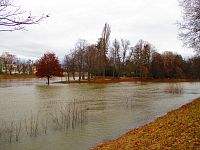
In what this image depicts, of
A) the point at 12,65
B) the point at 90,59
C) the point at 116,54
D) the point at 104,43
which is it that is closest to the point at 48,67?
the point at 90,59

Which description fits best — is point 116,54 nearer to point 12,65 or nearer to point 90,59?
point 90,59

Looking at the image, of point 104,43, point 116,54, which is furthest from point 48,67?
point 116,54

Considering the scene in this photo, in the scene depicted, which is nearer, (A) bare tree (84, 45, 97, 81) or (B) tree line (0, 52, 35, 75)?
(A) bare tree (84, 45, 97, 81)

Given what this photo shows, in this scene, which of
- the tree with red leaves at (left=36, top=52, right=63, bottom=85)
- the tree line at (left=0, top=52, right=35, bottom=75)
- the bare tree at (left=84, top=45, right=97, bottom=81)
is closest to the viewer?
the tree with red leaves at (left=36, top=52, right=63, bottom=85)

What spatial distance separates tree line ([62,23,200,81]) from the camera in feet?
278

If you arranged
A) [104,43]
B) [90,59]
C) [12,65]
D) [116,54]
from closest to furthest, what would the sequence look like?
[90,59]
[104,43]
[116,54]
[12,65]

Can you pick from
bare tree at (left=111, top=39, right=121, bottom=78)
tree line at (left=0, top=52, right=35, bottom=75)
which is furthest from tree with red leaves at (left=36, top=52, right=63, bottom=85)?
tree line at (left=0, top=52, right=35, bottom=75)

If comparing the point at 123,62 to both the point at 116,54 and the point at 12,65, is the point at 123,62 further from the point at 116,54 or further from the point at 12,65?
the point at 12,65

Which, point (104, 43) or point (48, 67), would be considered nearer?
point (48, 67)

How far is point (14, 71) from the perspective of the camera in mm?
141750

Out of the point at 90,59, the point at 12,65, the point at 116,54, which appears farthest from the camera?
the point at 12,65

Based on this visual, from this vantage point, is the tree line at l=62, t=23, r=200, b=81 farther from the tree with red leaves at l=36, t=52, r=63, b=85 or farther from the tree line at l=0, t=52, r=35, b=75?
the tree line at l=0, t=52, r=35, b=75

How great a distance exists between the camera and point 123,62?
322ft

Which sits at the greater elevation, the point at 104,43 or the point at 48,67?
the point at 104,43
